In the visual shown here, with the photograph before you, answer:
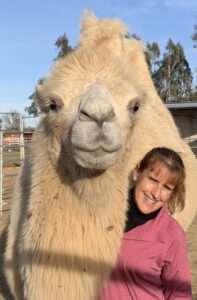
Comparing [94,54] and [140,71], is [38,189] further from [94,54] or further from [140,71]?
[140,71]

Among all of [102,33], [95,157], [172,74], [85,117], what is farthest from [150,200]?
[172,74]

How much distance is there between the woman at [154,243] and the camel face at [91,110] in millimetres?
219

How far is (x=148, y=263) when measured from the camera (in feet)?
7.68

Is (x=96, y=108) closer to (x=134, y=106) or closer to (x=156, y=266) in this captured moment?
(x=134, y=106)

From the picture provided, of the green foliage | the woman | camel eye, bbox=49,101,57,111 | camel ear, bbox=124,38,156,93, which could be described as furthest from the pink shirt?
the green foliage

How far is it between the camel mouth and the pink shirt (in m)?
0.40

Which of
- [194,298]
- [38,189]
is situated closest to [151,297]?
Result: [38,189]

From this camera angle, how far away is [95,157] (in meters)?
2.19

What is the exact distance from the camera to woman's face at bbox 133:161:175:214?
2424mm

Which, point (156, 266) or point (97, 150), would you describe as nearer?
point (97, 150)

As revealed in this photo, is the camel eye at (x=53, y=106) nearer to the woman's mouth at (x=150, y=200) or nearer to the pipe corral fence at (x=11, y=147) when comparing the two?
the woman's mouth at (x=150, y=200)

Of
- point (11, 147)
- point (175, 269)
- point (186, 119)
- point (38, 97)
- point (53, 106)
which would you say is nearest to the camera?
point (175, 269)

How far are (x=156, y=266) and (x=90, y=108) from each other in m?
0.82

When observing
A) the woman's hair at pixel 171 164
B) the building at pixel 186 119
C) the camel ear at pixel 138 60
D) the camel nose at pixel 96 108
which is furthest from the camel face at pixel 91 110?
the building at pixel 186 119
